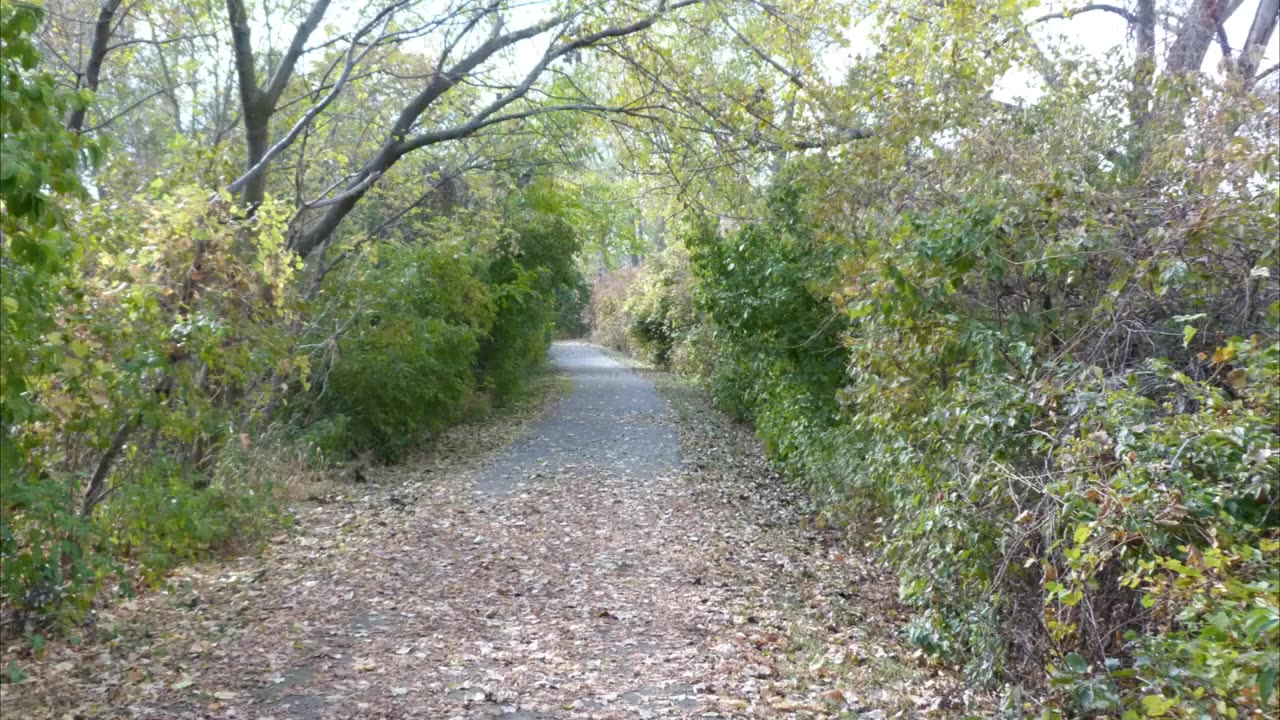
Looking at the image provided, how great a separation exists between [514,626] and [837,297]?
3.60 m

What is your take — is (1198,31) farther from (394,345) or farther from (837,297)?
(394,345)

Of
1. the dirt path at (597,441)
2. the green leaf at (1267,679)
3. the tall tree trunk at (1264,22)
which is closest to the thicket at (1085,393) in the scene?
the green leaf at (1267,679)

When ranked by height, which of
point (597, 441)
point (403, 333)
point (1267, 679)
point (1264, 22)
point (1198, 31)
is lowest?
point (597, 441)

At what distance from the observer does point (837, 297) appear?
26.9ft

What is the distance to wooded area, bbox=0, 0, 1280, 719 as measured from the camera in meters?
3.99

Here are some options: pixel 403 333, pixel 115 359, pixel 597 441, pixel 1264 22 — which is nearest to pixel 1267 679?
pixel 115 359

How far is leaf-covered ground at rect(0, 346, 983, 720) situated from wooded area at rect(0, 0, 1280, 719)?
44 cm

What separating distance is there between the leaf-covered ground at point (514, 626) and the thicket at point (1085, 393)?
2.93ft

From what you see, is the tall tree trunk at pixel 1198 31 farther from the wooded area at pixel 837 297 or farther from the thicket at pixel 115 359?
the thicket at pixel 115 359

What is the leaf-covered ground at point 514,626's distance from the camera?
576cm

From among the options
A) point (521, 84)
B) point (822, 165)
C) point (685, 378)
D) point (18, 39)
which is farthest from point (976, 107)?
point (685, 378)

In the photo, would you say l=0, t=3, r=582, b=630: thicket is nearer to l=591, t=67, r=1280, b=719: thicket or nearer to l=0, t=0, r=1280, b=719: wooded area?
l=0, t=0, r=1280, b=719: wooded area

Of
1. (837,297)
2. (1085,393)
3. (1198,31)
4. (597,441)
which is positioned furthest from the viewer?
(597,441)

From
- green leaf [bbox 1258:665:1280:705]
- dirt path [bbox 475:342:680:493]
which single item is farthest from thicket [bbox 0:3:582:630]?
green leaf [bbox 1258:665:1280:705]
